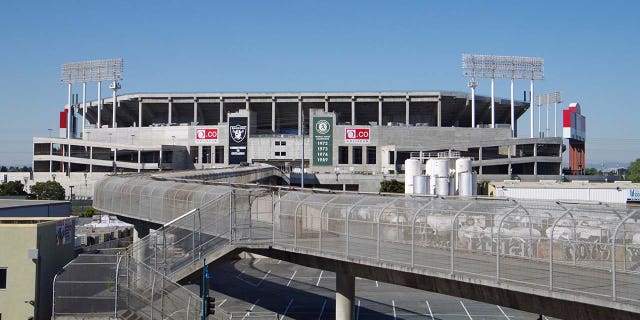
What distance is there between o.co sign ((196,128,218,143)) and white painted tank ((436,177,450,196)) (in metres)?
63.5

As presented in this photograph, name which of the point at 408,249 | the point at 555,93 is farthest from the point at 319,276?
the point at 555,93

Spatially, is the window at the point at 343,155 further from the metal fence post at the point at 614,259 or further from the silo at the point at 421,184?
the metal fence post at the point at 614,259

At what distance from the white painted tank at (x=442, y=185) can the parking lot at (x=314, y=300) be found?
32.9ft

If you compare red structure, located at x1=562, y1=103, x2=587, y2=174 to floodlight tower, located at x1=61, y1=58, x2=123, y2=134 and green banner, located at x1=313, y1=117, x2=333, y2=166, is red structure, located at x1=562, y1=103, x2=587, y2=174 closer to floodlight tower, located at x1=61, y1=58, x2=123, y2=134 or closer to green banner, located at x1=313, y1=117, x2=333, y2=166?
green banner, located at x1=313, y1=117, x2=333, y2=166

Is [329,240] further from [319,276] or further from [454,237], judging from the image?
[319,276]

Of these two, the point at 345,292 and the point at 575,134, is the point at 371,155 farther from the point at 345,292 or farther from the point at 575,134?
the point at 345,292

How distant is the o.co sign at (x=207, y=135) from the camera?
10744cm

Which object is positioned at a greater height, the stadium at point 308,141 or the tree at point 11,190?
the stadium at point 308,141

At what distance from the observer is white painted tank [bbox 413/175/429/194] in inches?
1965

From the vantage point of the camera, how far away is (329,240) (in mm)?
20531

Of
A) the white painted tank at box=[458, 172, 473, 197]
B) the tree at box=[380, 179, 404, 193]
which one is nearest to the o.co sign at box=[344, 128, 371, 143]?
the tree at box=[380, 179, 404, 193]

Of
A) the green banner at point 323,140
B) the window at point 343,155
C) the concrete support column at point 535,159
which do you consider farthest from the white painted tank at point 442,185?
the window at point 343,155

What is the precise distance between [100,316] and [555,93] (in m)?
107

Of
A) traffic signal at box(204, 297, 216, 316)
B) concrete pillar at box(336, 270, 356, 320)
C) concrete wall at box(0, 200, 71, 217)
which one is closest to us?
traffic signal at box(204, 297, 216, 316)
